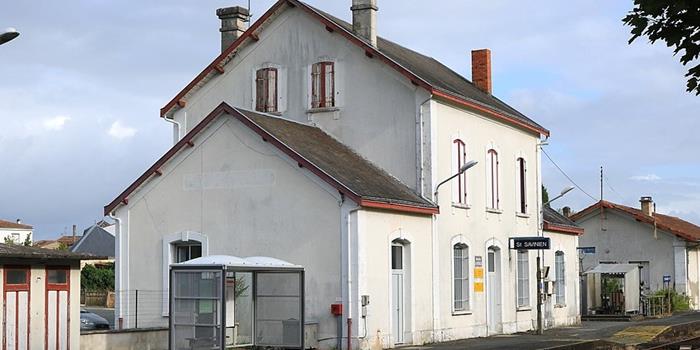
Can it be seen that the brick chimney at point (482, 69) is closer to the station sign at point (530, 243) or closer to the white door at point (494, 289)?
the station sign at point (530, 243)

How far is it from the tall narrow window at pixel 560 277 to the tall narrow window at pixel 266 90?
13.3 metres

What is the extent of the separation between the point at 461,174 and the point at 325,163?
18.6 feet

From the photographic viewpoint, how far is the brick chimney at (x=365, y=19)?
1201 inches

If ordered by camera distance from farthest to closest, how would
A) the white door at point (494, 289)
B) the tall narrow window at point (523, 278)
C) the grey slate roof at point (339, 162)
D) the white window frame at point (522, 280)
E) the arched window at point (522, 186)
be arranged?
the arched window at point (522, 186) → the tall narrow window at point (523, 278) → the white window frame at point (522, 280) → the white door at point (494, 289) → the grey slate roof at point (339, 162)

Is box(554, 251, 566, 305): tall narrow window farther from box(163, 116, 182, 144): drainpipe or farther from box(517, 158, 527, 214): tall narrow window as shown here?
box(163, 116, 182, 144): drainpipe

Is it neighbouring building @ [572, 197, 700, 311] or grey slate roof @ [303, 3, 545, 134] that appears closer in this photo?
grey slate roof @ [303, 3, 545, 134]

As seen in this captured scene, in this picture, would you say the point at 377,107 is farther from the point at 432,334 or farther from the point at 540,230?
the point at 540,230

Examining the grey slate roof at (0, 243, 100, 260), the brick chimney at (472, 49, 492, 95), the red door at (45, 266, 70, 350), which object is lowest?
the red door at (45, 266, 70, 350)

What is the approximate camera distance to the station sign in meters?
32.0

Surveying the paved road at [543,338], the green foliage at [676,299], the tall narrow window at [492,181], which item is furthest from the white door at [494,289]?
the green foliage at [676,299]

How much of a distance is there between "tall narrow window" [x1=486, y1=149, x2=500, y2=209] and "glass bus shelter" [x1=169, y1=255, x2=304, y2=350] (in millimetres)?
10451

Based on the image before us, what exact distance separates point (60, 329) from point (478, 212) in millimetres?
14097

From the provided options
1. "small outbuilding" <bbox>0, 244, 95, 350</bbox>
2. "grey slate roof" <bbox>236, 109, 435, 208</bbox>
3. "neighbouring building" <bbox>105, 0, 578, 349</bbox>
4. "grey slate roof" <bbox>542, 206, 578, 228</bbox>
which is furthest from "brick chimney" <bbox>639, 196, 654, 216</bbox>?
"small outbuilding" <bbox>0, 244, 95, 350</bbox>

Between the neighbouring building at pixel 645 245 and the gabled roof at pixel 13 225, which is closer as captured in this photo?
the neighbouring building at pixel 645 245
